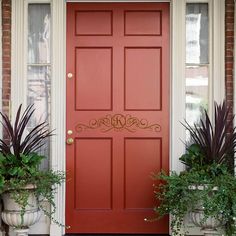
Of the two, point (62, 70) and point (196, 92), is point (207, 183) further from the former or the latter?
point (62, 70)

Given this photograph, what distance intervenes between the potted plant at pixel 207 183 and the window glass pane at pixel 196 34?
54 centimetres

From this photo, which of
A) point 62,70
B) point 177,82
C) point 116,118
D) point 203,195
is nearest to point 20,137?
point 62,70

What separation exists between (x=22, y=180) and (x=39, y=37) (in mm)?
1399

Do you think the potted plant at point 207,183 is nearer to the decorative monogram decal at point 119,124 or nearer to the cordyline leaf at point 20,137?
the decorative monogram decal at point 119,124

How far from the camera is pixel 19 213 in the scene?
445 cm

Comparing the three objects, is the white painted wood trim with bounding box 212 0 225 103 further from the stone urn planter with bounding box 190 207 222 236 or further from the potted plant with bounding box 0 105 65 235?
the potted plant with bounding box 0 105 65 235

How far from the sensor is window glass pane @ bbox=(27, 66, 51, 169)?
495cm

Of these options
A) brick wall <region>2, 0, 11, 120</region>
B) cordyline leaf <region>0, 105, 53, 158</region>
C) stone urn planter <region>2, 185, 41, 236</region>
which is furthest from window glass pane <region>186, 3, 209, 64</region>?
stone urn planter <region>2, 185, 41, 236</region>

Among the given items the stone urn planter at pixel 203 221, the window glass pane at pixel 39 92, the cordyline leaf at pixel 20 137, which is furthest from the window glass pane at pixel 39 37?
the stone urn planter at pixel 203 221

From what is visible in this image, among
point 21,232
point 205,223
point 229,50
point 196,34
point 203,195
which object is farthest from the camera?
point 196,34

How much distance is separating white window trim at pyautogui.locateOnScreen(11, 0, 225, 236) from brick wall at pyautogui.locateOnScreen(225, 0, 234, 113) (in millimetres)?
40

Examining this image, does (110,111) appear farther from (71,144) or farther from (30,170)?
(30,170)

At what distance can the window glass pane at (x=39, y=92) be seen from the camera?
16.2ft

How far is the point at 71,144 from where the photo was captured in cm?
494
